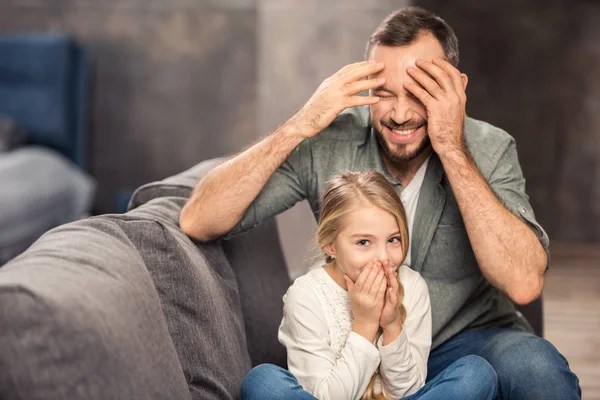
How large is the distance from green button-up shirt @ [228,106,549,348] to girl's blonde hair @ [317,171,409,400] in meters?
0.21

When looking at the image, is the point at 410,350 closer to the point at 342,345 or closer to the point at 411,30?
the point at 342,345

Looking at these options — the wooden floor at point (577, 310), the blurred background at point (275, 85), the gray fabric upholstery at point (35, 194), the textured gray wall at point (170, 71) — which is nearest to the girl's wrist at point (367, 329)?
the wooden floor at point (577, 310)

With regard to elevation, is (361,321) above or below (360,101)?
below

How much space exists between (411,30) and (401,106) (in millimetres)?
176

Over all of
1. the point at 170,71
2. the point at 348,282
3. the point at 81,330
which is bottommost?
the point at 170,71

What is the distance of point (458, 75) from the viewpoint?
196 cm

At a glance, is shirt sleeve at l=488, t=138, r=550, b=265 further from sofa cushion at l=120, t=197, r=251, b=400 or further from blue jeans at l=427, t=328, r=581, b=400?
sofa cushion at l=120, t=197, r=251, b=400

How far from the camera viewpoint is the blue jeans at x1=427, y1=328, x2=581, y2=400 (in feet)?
5.84

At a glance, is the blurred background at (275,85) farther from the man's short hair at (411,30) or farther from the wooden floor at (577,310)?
the man's short hair at (411,30)

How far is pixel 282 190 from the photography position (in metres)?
2.09

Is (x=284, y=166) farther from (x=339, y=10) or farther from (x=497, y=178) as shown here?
(x=339, y=10)

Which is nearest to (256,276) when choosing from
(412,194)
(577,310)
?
(412,194)

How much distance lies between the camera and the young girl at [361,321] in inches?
65.2

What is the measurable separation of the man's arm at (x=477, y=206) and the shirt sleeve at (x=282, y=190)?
331 millimetres
